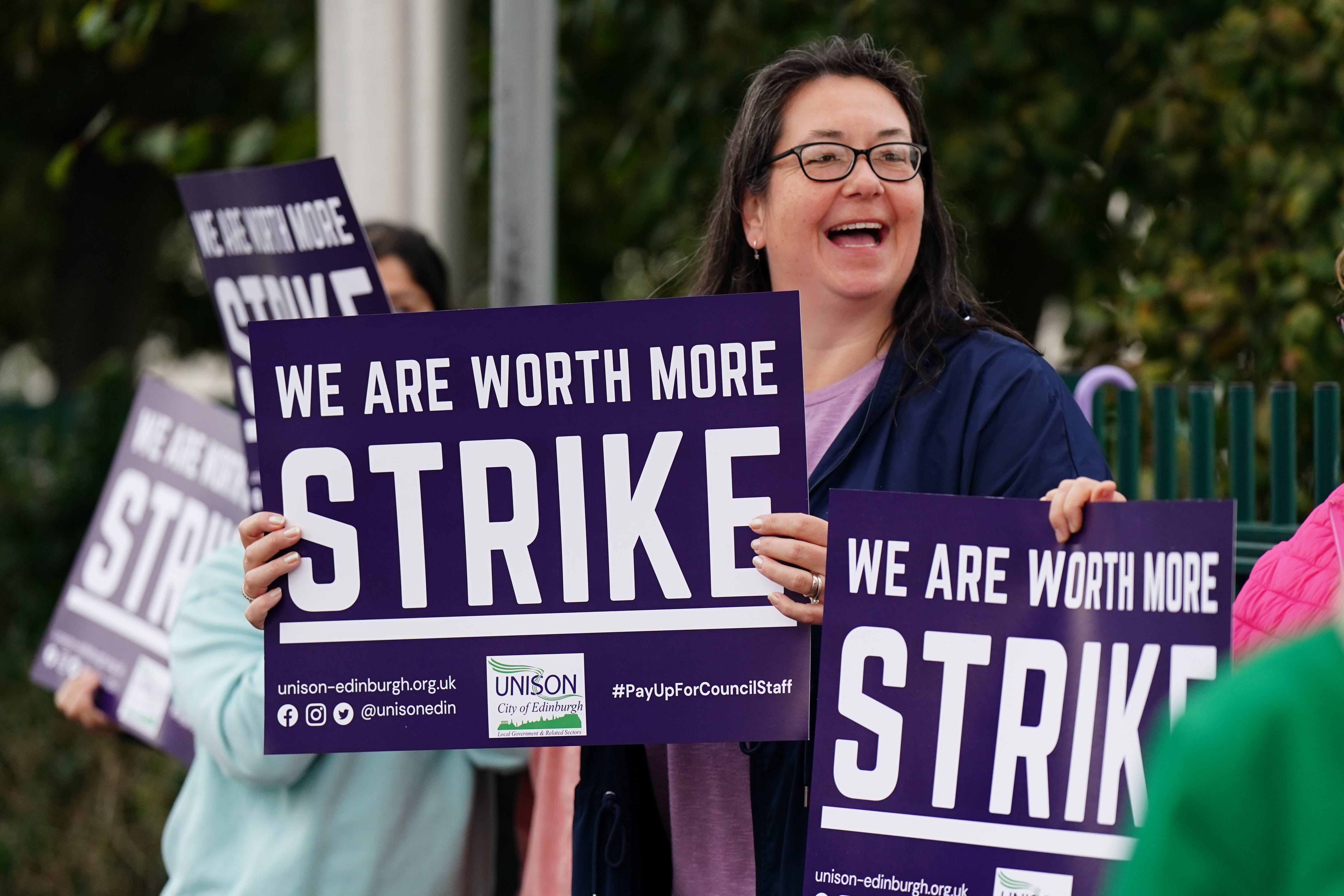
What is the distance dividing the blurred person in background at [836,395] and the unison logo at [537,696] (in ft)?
0.48

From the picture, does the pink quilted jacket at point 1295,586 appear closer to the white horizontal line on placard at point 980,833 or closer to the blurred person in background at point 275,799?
the white horizontal line on placard at point 980,833

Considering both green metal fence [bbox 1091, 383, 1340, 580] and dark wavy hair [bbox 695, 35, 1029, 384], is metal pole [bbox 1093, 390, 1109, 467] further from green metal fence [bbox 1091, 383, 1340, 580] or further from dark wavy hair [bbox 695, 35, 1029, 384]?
dark wavy hair [bbox 695, 35, 1029, 384]

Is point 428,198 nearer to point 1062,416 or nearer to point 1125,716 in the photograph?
point 1062,416

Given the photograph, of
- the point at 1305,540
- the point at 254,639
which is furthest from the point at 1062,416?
the point at 254,639

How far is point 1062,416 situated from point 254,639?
147cm

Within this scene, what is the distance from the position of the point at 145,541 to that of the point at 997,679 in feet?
8.00

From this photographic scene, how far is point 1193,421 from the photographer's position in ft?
11.3

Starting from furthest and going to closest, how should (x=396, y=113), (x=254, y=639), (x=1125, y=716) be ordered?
(x=396, y=113) → (x=254, y=639) → (x=1125, y=716)

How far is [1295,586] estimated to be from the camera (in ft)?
7.23

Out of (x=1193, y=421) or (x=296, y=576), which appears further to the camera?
(x=1193, y=421)

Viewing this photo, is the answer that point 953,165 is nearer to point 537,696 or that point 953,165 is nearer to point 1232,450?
point 1232,450

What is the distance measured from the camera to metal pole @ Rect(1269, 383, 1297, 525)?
322 cm

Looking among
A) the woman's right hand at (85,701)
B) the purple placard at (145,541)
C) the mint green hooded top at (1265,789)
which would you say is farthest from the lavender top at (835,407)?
the woman's right hand at (85,701)

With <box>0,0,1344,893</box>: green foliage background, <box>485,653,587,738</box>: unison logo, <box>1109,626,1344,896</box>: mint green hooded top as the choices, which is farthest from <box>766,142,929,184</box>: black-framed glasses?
<box>1109,626,1344,896</box>: mint green hooded top
